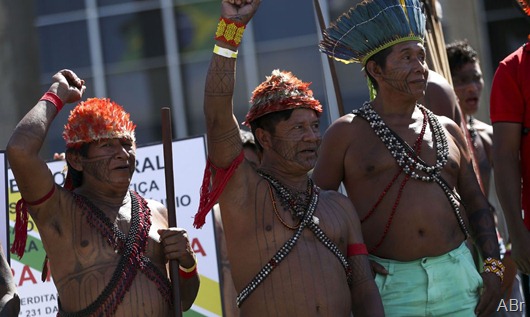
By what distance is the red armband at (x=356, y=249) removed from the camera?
542 cm

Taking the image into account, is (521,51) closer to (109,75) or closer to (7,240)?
(7,240)

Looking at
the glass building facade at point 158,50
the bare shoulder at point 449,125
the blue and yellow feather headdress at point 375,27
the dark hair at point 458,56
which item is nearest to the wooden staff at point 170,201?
the blue and yellow feather headdress at point 375,27

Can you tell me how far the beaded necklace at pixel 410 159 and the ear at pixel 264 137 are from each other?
644 millimetres

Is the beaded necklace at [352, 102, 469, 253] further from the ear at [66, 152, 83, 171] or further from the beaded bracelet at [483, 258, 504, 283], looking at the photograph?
the ear at [66, 152, 83, 171]

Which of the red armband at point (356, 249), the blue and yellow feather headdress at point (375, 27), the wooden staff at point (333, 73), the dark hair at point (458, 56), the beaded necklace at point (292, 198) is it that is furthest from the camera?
the dark hair at point (458, 56)

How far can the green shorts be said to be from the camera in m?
5.62

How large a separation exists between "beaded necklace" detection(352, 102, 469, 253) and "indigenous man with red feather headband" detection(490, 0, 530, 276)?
0.32m

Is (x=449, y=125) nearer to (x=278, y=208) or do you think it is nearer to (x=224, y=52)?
(x=278, y=208)

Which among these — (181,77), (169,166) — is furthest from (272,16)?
(169,166)

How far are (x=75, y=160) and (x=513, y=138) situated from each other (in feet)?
7.52

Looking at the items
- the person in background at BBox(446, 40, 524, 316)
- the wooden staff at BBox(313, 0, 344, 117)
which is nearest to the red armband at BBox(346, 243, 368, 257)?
the wooden staff at BBox(313, 0, 344, 117)

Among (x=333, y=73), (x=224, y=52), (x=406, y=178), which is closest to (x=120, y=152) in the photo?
(x=224, y=52)

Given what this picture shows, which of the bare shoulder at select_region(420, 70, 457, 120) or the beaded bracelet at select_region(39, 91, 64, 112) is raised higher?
the beaded bracelet at select_region(39, 91, 64, 112)

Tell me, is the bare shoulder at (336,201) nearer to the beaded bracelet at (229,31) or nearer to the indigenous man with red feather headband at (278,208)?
the indigenous man with red feather headband at (278,208)
